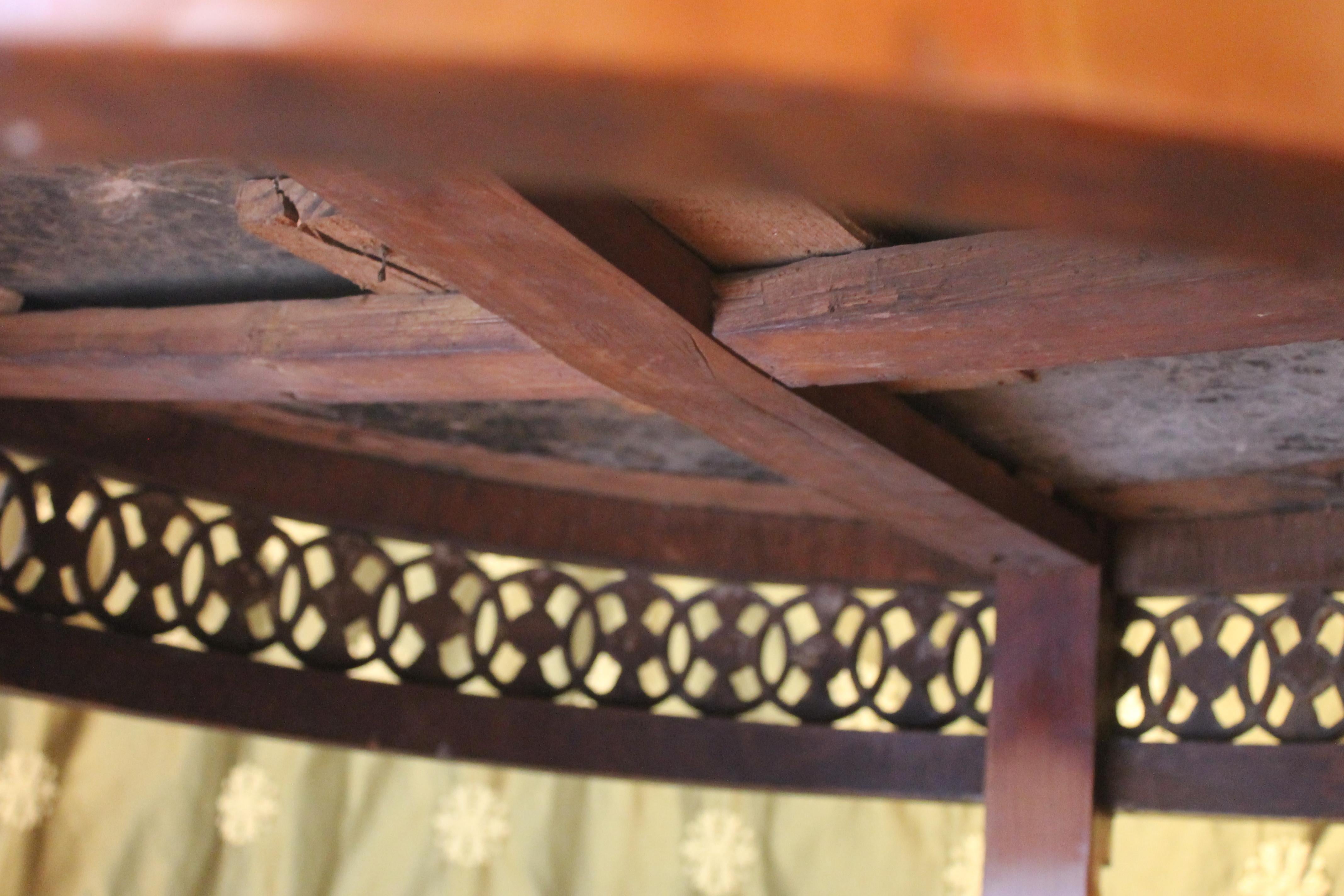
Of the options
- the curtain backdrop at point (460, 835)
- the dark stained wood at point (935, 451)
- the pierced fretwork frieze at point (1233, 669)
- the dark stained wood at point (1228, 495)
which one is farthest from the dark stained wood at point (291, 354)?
the curtain backdrop at point (460, 835)

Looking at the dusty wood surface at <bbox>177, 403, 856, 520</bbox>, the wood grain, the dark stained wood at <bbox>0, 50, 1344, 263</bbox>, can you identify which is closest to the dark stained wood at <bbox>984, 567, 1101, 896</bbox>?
the dusty wood surface at <bbox>177, 403, 856, 520</bbox>

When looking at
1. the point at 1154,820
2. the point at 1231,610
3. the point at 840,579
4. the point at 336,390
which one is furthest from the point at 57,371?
the point at 1154,820

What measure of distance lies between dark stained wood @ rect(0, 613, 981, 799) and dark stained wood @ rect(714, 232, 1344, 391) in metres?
0.74

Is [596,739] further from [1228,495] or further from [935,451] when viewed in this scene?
[1228,495]

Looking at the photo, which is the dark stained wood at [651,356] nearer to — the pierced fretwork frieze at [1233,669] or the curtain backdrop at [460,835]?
the pierced fretwork frieze at [1233,669]

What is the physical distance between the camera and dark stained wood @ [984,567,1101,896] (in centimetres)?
135

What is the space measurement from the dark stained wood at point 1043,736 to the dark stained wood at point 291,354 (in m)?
0.64

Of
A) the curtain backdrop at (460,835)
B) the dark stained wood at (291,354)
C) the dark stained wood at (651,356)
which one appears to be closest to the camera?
the dark stained wood at (651,356)

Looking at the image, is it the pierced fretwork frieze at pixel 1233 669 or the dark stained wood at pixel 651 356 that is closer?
the dark stained wood at pixel 651 356

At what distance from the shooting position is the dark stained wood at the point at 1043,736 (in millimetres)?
1350

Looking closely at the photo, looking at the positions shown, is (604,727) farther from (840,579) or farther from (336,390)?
(336,390)

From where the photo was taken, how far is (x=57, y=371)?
112 centimetres

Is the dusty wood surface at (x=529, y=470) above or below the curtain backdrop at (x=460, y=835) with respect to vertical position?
above

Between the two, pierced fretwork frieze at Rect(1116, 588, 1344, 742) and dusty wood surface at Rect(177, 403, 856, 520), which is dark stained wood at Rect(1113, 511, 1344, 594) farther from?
dusty wood surface at Rect(177, 403, 856, 520)
